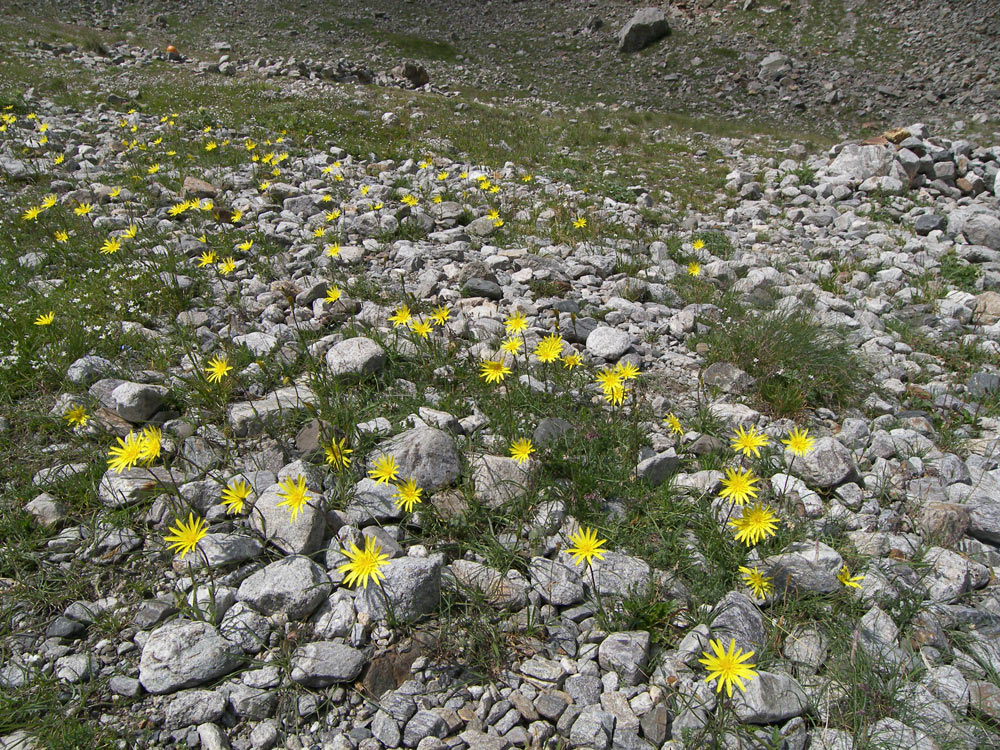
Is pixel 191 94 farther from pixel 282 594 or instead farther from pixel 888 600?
pixel 888 600

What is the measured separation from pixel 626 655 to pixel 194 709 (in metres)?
1.77

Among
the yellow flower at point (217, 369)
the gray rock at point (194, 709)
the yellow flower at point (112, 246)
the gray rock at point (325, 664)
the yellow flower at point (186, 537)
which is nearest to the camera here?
the gray rock at point (194, 709)

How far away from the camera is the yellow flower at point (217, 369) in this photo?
3826 mm

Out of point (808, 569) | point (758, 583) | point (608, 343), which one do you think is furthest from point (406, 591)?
point (608, 343)

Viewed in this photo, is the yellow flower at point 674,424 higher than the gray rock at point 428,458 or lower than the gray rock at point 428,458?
lower

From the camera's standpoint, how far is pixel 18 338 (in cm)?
429

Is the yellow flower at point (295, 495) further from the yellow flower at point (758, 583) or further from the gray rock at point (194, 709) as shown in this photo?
the yellow flower at point (758, 583)

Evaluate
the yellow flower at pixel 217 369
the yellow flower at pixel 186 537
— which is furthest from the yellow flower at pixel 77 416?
the yellow flower at pixel 186 537

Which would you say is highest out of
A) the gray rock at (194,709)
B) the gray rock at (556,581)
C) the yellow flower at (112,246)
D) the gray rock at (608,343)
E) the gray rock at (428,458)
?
the yellow flower at (112,246)

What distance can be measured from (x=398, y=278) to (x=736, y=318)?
327cm

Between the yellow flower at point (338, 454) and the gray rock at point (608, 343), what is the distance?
2192mm

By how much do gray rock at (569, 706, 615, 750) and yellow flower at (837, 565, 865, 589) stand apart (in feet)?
4.17

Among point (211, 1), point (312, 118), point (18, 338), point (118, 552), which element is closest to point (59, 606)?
point (118, 552)

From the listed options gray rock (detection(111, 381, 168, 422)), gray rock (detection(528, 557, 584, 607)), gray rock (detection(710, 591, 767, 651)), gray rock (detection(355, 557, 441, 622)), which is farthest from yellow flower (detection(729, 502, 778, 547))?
gray rock (detection(111, 381, 168, 422))
